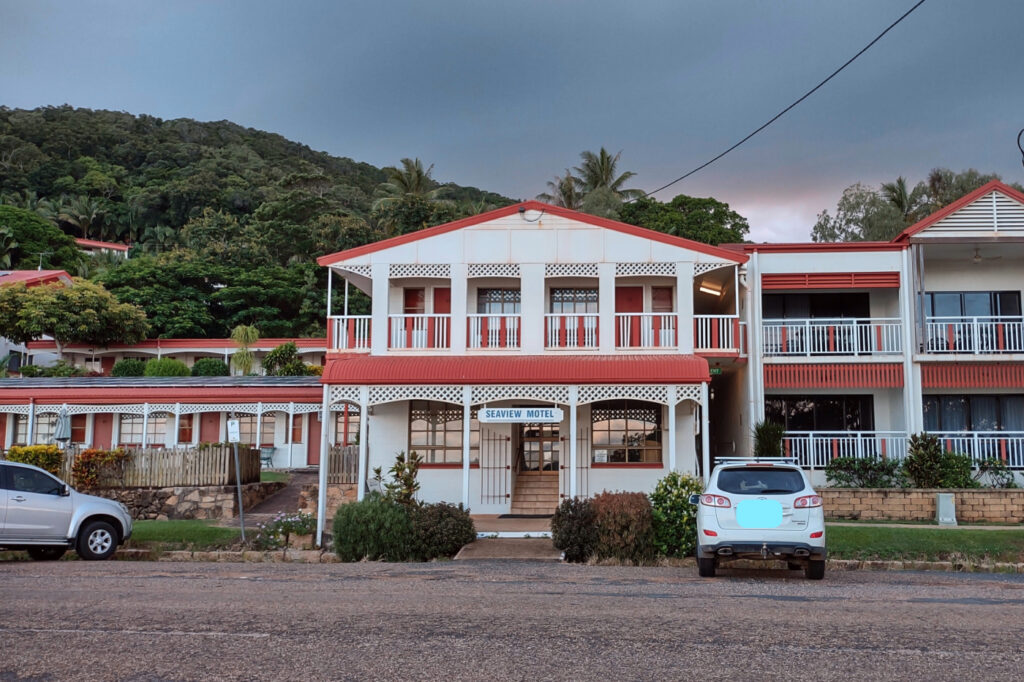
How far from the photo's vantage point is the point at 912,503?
67.4 ft

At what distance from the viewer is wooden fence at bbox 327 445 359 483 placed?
2305 centimetres

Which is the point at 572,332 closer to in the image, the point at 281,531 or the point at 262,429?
the point at 281,531

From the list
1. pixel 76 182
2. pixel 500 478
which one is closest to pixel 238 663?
pixel 500 478

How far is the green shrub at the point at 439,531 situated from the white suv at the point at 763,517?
5.52 m

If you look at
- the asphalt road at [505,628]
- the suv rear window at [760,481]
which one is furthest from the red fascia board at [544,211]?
the asphalt road at [505,628]

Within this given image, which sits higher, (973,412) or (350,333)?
(350,333)

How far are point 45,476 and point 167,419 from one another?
18079mm

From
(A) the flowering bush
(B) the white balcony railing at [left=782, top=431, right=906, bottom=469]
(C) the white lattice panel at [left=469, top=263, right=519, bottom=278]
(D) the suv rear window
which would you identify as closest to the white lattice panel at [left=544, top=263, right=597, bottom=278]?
(C) the white lattice panel at [left=469, top=263, right=519, bottom=278]

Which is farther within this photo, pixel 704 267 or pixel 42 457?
pixel 704 267

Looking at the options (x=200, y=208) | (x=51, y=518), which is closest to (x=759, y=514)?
(x=51, y=518)

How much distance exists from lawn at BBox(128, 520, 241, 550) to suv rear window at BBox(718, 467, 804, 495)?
33.2ft

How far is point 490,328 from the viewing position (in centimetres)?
2370

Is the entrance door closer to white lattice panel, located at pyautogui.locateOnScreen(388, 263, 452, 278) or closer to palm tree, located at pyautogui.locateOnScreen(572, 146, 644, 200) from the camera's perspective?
white lattice panel, located at pyautogui.locateOnScreen(388, 263, 452, 278)

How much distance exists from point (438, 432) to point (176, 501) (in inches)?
255
